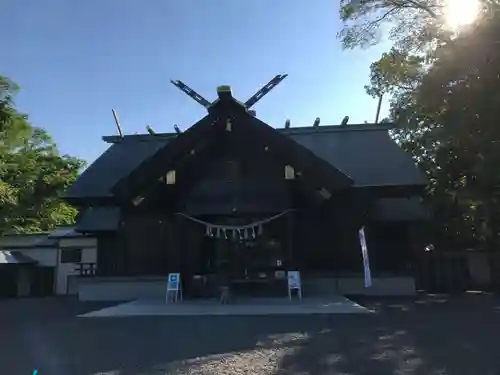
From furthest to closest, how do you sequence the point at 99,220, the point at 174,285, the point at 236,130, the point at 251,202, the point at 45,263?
the point at 45,263
the point at 99,220
the point at 236,130
the point at 251,202
the point at 174,285

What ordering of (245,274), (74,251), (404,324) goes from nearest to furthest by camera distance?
(404,324), (245,274), (74,251)

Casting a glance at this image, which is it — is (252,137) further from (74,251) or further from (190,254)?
(74,251)

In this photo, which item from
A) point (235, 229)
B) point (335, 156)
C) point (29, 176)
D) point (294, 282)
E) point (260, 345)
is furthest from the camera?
point (29, 176)

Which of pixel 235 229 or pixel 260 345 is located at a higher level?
pixel 235 229

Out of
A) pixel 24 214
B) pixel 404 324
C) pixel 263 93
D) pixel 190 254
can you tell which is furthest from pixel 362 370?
pixel 24 214

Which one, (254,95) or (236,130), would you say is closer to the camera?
(236,130)

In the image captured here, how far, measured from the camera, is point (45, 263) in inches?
929

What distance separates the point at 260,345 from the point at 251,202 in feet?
21.0

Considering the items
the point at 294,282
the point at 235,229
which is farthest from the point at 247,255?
the point at 294,282

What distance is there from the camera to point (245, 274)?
43.7 ft

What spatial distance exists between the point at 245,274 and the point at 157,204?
3.17 metres

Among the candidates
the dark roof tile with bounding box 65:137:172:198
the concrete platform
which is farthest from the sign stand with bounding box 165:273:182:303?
the dark roof tile with bounding box 65:137:172:198

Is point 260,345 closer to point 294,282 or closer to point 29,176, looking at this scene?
point 294,282

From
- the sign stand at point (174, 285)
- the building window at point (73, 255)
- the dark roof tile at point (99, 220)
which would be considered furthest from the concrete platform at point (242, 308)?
the building window at point (73, 255)
